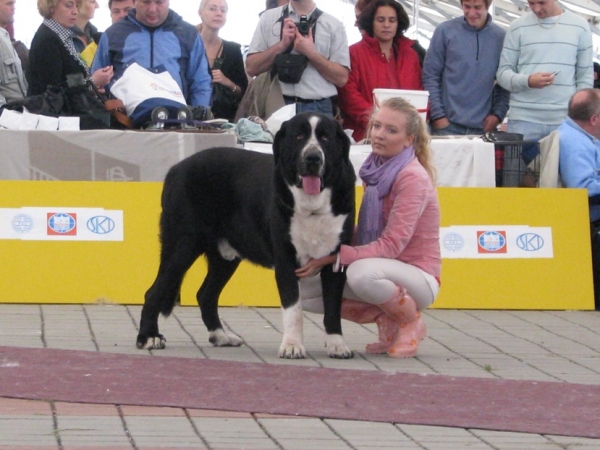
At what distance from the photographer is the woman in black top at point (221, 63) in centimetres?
1045

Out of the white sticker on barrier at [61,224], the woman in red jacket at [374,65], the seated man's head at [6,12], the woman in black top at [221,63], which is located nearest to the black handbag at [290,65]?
the woman in red jacket at [374,65]

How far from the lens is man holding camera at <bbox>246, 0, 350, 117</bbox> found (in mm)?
9297

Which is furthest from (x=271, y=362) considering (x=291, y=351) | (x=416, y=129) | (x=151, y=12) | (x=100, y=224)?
(x=151, y=12)

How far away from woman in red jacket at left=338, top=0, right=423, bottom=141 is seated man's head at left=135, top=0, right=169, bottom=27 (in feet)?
5.27

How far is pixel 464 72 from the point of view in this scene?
9.62 meters

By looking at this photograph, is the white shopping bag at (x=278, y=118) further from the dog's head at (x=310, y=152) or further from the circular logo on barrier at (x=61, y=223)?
the dog's head at (x=310, y=152)

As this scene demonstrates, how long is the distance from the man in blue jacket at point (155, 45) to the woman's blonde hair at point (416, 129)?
3200 mm

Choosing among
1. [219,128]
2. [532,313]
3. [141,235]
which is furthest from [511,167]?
[141,235]

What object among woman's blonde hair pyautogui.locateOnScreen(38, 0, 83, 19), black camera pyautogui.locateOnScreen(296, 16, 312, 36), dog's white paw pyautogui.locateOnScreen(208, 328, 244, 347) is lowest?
dog's white paw pyautogui.locateOnScreen(208, 328, 244, 347)

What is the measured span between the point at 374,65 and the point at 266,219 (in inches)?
149

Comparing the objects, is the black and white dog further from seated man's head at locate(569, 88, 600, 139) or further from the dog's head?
seated man's head at locate(569, 88, 600, 139)

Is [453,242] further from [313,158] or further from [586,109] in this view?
[313,158]

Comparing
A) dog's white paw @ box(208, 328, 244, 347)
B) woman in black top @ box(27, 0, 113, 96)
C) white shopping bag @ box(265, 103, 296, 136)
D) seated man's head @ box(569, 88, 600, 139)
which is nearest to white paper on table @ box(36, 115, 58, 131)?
woman in black top @ box(27, 0, 113, 96)

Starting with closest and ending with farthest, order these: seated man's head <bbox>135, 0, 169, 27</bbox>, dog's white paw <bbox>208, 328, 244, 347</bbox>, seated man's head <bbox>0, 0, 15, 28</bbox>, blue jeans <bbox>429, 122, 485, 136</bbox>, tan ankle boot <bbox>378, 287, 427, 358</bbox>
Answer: tan ankle boot <bbox>378, 287, 427, 358</bbox>, dog's white paw <bbox>208, 328, 244, 347</bbox>, seated man's head <bbox>135, 0, 169, 27</bbox>, blue jeans <bbox>429, 122, 485, 136</bbox>, seated man's head <bbox>0, 0, 15, 28</bbox>
